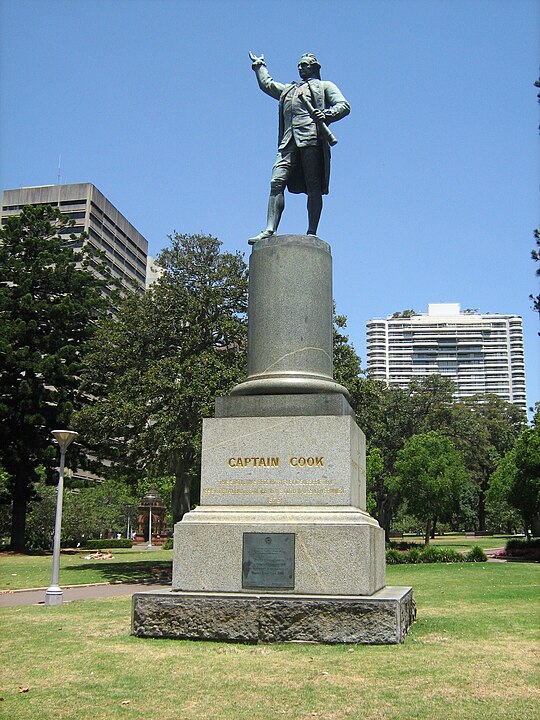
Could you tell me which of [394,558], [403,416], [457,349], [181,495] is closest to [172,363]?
[181,495]

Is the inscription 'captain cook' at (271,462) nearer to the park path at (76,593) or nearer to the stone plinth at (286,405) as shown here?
the stone plinth at (286,405)

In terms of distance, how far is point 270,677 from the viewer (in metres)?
6.30

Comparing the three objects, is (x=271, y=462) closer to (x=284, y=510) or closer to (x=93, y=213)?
(x=284, y=510)

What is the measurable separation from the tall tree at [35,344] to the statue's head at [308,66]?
22.9m

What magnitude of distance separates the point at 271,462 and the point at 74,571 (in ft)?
60.6

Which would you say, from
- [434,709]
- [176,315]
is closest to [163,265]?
[176,315]

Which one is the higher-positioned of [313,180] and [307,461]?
[313,180]

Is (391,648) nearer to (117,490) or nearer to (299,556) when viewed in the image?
(299,556)

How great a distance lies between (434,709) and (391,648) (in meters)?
2.07

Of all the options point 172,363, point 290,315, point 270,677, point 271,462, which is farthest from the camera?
point 172,363

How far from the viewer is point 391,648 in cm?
739

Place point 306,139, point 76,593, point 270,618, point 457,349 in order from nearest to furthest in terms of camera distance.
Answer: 1. point 270,618
2. point 306,139
3. point 76,593
4. point 457,349

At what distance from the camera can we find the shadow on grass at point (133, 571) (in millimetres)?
21688

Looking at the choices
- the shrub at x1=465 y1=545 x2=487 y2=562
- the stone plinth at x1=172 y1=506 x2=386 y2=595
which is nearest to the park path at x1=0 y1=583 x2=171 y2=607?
the stone plinth at x1=172 y1=506 x2=386 y2=595
